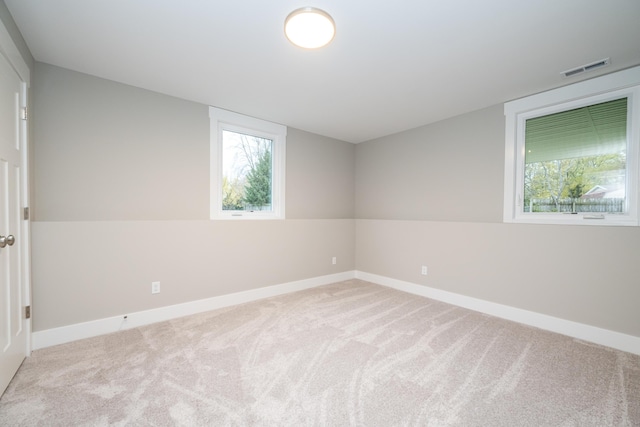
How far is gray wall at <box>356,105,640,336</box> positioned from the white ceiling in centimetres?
80

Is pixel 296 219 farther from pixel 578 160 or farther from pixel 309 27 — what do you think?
pixel 578 160

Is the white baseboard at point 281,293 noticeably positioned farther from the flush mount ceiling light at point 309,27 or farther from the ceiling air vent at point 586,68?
the flush mount ceiling light at point 309,27

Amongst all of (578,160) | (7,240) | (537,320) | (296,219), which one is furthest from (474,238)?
(7,240)

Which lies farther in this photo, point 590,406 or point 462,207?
point 462,207

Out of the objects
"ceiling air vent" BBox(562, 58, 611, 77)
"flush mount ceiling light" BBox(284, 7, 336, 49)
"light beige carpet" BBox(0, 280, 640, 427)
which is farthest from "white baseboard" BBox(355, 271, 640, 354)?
"flush mount ceiling light" BBox(284, 7, 336, 49)

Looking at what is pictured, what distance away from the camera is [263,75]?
2516mm

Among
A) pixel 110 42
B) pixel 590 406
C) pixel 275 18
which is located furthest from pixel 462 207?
pixel 110 42

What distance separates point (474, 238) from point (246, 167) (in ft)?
10.0

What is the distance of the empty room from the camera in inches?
66.8

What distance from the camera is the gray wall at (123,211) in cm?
232

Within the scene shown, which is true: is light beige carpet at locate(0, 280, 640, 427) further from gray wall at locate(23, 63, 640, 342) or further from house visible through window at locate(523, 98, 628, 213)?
house visible through window at locate(523, 98, 628, 213)

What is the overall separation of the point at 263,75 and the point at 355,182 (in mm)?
2759

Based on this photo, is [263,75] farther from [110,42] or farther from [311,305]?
[311,305]

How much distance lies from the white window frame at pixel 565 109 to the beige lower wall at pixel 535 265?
0.12 metres
